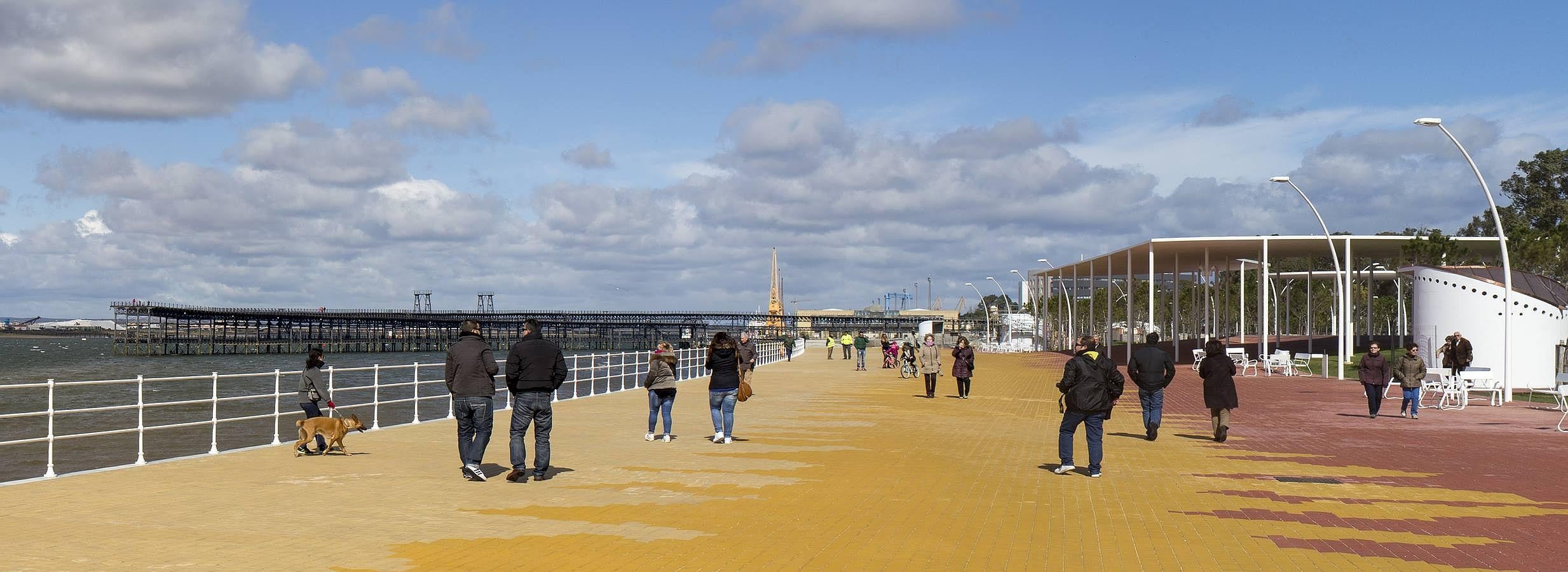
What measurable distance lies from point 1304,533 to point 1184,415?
1358 cm

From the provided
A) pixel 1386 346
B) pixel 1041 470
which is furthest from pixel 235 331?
pixel 1041 470

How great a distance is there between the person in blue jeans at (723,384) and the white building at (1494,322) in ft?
70.8

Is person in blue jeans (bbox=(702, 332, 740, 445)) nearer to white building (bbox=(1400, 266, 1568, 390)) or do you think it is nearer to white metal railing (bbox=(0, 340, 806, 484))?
white metal railing (bbox=(0, 340, 806, 484))

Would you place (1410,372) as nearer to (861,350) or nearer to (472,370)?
(472,370)

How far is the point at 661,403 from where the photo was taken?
51.3 feet

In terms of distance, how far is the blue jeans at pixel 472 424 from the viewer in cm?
1152

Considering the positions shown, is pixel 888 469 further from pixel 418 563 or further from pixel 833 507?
pixel 418 563

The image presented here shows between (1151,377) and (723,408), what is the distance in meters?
5.54

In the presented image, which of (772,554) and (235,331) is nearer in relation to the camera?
(772,554)

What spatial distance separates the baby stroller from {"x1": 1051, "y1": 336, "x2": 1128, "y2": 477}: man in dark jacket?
2582cm

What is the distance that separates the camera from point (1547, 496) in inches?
432

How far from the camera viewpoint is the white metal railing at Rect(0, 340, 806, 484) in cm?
1330

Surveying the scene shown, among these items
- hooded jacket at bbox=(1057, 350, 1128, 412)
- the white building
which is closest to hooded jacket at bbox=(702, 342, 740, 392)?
hooded jacket at bbox=(1057, 350, 1128, 412)

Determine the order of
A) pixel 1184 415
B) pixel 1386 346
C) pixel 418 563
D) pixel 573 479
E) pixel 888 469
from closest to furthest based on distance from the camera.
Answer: pixel 418 563, pixel 573 479, pixel 888 469, pixel 1184 415, pixel 1386 346
